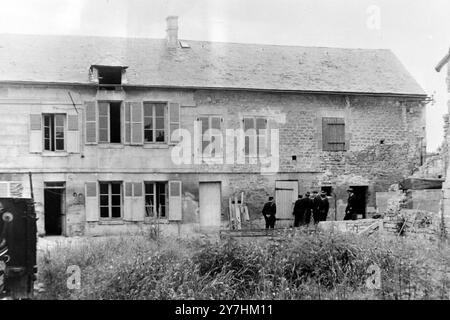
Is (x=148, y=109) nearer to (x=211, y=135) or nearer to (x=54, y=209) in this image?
(x=211, y=135)

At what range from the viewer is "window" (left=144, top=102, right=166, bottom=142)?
12805mm

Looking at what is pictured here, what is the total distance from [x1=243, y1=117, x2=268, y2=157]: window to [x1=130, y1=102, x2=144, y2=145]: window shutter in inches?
100

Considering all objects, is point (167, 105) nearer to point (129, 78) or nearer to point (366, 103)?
point (129, 78)

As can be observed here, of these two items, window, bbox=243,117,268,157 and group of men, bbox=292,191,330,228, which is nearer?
group of men, bbox=292,191,330,228

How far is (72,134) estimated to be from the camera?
1217 cm

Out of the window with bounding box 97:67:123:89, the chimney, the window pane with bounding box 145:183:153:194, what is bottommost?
the window pane with bounding box 145:183:153:194

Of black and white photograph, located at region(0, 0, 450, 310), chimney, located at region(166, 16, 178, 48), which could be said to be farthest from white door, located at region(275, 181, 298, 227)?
chimney, located at region(166, 16, 178, 48)

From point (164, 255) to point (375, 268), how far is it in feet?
10.7

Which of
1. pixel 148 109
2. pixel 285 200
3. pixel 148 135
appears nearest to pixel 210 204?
pixel 285 200

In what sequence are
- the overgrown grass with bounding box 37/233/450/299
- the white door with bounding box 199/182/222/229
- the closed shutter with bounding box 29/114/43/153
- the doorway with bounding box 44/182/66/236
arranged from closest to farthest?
the overgrown grass with bounding box 37/233/450/299, the closed shutter with bounding box 29/114/43/153, the doorway with bounding box 44/182/66/236, the white door with bounding box 199/182/222/229

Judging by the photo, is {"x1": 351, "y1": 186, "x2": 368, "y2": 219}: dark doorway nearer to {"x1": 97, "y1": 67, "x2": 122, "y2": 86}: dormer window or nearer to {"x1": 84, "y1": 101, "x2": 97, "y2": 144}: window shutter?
{"x1": 97, "y1": 67, "x2": 122, "y2": 86}: dormer window

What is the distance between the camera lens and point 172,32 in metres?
14.5

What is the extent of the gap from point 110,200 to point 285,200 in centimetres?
435
